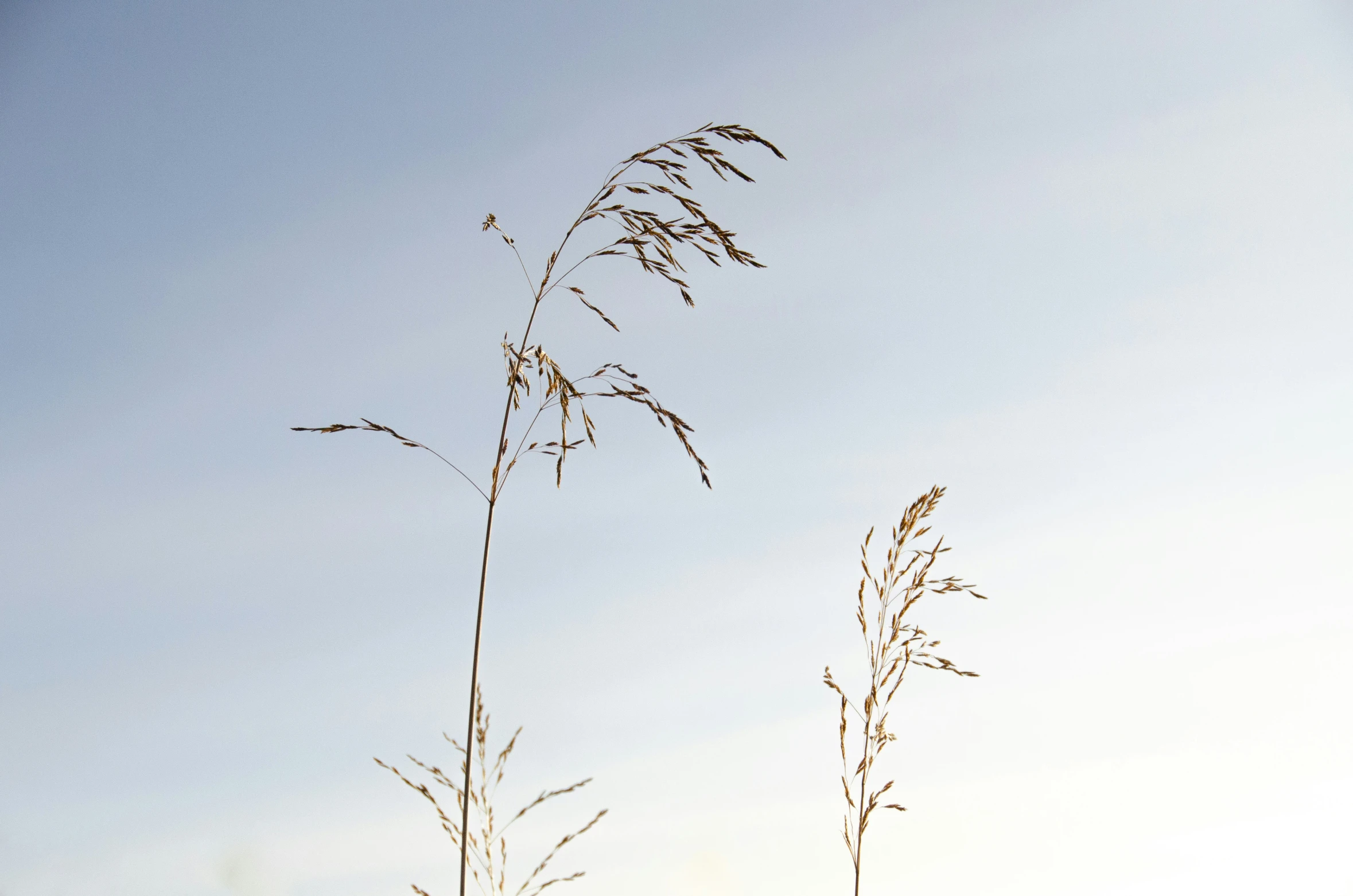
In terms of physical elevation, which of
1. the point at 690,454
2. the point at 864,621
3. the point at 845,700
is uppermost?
the point at 690,454

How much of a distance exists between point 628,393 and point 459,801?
4.41ft

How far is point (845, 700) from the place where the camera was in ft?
10.5

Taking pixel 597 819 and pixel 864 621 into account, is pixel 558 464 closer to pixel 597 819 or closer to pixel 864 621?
pixel 597 819

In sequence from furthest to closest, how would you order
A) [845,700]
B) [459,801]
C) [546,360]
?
1. [845,700]
2. [459,801]
3. [546,360]

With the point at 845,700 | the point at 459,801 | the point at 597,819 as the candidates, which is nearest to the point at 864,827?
the point at 845,700

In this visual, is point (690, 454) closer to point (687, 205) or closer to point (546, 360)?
point (546, 360)

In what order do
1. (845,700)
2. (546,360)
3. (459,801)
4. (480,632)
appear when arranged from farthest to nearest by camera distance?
(845,700), (459,801), (546,360), (480,632)

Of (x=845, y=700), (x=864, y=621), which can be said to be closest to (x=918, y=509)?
(x=864, y=621)

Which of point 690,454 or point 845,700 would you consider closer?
point 690,454

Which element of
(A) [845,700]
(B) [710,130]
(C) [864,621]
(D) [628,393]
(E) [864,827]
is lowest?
(E) [864,827]

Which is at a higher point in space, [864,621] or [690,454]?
[690,454]

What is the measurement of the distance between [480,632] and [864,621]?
1509mm

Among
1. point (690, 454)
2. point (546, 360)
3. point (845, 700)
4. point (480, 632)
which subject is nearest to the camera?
point (480, 632)

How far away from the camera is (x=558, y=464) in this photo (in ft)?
8.45
